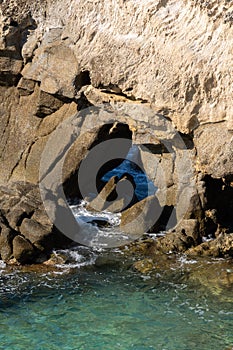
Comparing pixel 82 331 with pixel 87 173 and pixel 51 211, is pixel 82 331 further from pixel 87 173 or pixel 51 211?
pixel 87 173

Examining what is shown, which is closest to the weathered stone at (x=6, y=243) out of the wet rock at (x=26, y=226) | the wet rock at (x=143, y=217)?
the wet rock at (x=26, y=226)

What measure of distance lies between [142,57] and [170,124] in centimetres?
214

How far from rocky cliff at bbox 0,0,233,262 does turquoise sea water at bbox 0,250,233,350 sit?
1.65 meters

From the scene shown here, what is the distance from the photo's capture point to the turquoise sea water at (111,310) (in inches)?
529

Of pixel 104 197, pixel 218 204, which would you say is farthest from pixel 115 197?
pixel 218 204

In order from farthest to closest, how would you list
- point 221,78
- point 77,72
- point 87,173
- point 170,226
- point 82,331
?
point 87,173 < point 170,226 < point 77,72 < point 221,78 < point 82,331

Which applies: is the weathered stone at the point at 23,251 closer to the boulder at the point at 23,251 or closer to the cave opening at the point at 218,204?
the boulder at the point at 23,251

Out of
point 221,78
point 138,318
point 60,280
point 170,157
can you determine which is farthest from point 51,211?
point 221,78

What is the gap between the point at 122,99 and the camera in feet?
57.2

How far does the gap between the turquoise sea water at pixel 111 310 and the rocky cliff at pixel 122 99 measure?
5.42 feet

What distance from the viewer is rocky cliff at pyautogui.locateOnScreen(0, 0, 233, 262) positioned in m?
15.6

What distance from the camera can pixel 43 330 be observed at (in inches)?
548

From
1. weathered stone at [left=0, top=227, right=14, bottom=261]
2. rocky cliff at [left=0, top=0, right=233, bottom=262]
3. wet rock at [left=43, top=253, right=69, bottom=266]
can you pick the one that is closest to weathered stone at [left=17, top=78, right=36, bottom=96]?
rocky cliff at [left=0, top=0, right=233, bottom=262]

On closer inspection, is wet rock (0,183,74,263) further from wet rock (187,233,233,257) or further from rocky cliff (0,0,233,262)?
A: wet rock (187,233,233,257)
